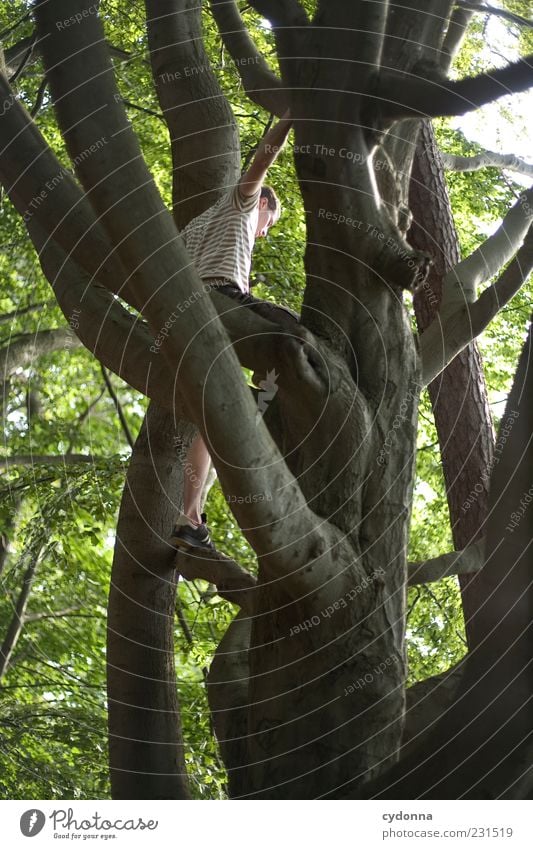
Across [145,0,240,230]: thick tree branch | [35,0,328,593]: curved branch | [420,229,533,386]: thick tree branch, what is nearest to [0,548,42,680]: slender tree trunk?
[145,0,240,230]: thick tree branch

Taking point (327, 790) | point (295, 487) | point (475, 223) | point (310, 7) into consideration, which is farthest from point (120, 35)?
point (327, 790)

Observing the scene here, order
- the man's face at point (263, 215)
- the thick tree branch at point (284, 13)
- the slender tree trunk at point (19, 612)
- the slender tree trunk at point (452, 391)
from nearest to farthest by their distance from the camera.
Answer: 1. the thick tree branch at point (284, 13)
2. the man's face at point (263, 215)
3. the slender tree trunk at point (452, 391)
4. the slender tree trunk at point (19, 612)

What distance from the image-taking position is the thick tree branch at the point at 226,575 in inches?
126

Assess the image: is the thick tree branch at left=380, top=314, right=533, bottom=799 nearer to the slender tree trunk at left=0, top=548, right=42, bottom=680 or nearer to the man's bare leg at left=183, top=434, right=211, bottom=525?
the man's bare leg at left=183, top=434, right=211, bottom=525

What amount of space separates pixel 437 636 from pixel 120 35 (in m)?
4.89

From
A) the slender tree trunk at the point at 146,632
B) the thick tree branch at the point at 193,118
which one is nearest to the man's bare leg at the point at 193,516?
the slender tree trunk at the point at 146,632

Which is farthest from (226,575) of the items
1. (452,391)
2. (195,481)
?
(452,391)

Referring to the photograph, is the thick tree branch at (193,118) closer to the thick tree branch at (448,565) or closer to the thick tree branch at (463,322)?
the thick tree branch at (463,322)

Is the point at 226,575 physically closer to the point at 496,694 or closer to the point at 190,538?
the point at 190,538

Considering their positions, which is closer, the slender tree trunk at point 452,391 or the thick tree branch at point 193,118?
the thick tree branch at point 193,118

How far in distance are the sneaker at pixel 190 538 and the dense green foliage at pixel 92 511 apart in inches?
64.3

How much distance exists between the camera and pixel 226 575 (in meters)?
3.29

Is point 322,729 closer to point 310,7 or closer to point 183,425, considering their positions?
point 183,425

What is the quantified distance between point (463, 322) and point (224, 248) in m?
0.92
